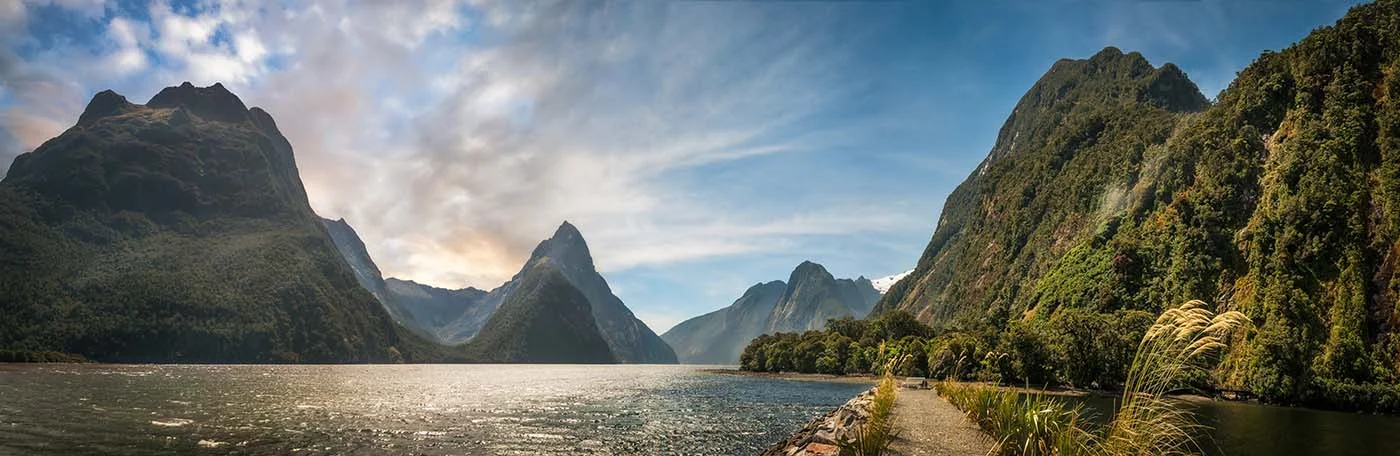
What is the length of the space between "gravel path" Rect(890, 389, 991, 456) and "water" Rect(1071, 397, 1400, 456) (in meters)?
11.5

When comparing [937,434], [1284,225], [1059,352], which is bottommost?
[937,434]

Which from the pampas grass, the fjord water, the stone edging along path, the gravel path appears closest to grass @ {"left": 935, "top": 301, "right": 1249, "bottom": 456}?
the pampas grass

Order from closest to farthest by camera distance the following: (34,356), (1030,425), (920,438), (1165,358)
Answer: (1165,358) < (1030,425) < (920,438) < (34,356)

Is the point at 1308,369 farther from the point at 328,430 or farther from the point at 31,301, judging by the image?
the point at 31,301

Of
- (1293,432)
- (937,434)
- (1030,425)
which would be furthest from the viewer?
(1293,432)

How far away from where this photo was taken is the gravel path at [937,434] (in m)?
21.2

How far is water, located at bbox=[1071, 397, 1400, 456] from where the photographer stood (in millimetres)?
32616

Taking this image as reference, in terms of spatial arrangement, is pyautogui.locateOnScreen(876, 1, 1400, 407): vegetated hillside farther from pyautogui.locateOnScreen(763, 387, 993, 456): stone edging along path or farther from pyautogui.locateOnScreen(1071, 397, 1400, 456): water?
pyautogui.locateOnScreen(763, 387, 993, 456): stone edging along path

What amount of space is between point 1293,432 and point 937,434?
1259 inches

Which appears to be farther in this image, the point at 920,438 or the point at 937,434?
the point at 937,434

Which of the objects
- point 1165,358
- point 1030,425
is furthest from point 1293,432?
point 1165,358

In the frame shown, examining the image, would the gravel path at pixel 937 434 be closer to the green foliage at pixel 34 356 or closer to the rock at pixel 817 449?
the rock at pixel 817 449

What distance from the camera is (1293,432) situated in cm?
4081

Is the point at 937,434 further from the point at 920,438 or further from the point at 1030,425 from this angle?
the point at 1030,425
